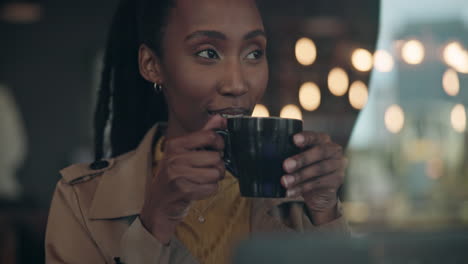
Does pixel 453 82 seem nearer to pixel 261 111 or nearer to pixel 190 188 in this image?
pixel 261 111

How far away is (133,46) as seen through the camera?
3.06 ft

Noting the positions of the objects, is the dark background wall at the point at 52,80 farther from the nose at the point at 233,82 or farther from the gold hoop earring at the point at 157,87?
the nose at the point at 233,82

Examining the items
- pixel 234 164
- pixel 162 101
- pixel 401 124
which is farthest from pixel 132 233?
pixel 401 124

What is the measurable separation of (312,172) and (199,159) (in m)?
0.14

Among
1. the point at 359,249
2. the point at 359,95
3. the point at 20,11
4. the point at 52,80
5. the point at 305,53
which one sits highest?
the point at 20,11

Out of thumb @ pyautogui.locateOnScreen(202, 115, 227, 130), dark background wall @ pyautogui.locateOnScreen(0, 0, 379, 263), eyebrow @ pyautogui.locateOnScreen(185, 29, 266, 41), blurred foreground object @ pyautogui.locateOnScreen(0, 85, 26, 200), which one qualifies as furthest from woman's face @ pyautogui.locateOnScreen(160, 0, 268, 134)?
dark background wall @ pyautogui.locateOnScreen(0, 0, 379, 263)

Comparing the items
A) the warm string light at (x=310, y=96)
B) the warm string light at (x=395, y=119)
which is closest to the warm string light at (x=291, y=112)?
the warm string light at (x=310, y=96)

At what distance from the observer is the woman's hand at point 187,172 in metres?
0.63

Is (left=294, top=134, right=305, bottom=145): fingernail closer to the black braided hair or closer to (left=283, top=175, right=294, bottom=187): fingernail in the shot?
(left=283, top=175, right=294, bottom=187): fingernail

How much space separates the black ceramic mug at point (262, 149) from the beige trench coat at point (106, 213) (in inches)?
6.6

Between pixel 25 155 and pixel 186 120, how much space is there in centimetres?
375

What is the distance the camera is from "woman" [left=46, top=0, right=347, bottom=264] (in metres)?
0.68

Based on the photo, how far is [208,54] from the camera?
0.77m

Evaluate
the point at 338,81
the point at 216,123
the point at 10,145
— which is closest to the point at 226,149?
the point at 216,123
